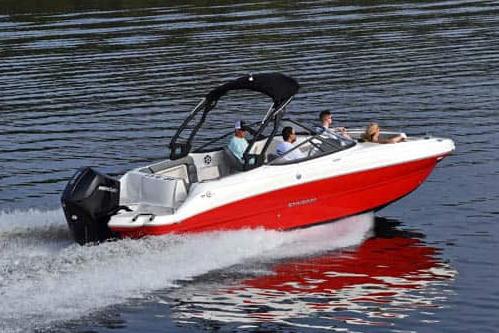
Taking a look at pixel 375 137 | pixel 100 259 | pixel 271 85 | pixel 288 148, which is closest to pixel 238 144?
pixel 288 148

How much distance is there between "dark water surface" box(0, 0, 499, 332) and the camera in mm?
15973

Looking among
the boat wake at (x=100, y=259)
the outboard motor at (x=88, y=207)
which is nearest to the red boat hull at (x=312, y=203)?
the boat wake at (x=100, y=259)

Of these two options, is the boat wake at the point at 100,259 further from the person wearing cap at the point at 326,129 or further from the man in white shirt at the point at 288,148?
the person wearing cap at the point at 326,129

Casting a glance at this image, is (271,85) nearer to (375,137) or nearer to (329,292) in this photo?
(375,137)

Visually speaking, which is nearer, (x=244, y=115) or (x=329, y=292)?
(x=329, y=292)

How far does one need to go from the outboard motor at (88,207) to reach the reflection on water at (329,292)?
2091mm

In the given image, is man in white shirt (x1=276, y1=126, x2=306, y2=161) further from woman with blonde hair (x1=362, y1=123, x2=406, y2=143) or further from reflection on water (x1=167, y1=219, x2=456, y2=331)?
reflection on water (x1=167, y1=219, x2=456, y2=331)

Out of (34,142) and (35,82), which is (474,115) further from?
(35,82)

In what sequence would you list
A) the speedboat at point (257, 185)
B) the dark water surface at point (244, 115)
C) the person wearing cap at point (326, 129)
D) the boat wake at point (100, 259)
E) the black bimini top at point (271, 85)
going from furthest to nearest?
the person wearing cap at point (326, 129) < the black bimini top at point (271, 85) < the speedboat at point (257, 185) < the dark water surface at point (244, 115) < the boat wake at point (100, 259)

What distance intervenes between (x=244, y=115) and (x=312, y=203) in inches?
475

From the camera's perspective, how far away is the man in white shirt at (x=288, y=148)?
1952cm

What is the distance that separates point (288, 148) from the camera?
64.3 feet

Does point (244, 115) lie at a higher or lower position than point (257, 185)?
higher

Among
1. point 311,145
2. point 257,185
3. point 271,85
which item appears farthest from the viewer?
point 271,85
